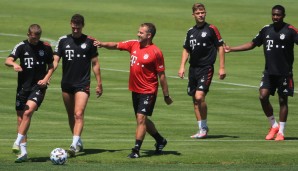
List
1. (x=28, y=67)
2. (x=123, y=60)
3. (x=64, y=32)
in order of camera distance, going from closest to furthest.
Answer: (x=28, y=67) → (x=123, y=60) → (x=64, y=32)

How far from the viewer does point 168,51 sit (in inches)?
1799

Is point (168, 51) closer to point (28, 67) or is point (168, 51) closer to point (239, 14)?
point (239, 14)

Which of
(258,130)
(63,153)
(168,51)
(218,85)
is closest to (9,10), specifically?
(168,51)

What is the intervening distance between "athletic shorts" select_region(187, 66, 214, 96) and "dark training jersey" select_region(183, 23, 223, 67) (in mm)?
98

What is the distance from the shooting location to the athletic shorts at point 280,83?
68.8 feet

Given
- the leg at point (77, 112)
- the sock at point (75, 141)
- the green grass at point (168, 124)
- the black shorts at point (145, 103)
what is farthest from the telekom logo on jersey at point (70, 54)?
the green grass at point (168, 124)

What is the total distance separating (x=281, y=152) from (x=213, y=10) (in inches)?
1879

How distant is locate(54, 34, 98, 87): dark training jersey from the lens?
18.9m

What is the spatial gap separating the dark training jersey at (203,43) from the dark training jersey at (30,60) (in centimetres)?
377

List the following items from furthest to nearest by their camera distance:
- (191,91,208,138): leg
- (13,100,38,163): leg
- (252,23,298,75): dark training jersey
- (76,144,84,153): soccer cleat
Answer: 1. (191,91,208,138): leg
2. (252,23,298,75): dark training jersey
3. (76,144,84,153): soccer cleat
4. (13,100,38,163): leg

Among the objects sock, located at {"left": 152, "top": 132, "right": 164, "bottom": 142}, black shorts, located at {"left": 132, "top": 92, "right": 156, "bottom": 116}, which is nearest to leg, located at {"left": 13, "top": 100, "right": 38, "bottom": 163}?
black shorts, located at {"left": 132, "top": 92, "right": 156, "bottom": 116}

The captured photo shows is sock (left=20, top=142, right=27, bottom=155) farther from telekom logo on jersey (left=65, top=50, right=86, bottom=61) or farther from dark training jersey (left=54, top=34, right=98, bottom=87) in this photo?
telekom logo on jersey (left=65, top=50, right=86, bottom=61)

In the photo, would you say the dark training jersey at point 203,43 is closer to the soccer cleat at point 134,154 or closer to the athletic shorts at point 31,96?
the soccer cleat at point 134,154

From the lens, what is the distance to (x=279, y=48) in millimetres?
20859
